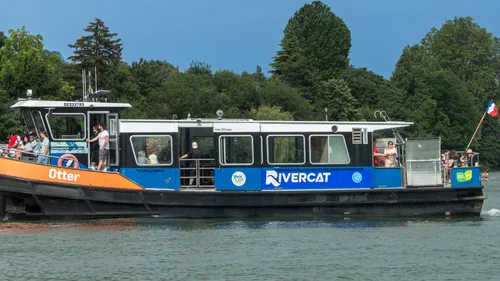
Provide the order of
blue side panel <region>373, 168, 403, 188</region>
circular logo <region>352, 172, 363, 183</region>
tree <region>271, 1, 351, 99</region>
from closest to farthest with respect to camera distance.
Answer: circular logo <region>352, 172, 363, 183</region>, blue side panel <region>373, 168, 403, 188</region>, tree <region>271, 1, 351, 99</region>

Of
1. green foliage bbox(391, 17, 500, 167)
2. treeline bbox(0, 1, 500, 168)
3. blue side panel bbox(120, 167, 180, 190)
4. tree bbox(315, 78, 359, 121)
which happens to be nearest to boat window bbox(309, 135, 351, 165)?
blue side panel bbox(120, 167, 180, 190)

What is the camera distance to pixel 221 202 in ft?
79.5

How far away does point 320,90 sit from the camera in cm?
8350

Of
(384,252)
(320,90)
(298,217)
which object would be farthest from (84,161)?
(320,90)

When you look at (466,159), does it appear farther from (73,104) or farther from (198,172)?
(73,104)

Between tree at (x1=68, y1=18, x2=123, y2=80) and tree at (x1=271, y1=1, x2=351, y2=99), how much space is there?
20.2 metres

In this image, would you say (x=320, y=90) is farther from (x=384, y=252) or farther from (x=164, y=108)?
(x=384, y=252)

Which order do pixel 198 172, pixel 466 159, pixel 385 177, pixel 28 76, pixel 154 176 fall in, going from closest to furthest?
pixel 154 176 → pixel 198 172 → pixel 385 177 → pixel 466 159 → pixel 28 76

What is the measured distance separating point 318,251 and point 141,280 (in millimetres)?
4499

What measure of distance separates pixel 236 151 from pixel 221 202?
141 centimetres

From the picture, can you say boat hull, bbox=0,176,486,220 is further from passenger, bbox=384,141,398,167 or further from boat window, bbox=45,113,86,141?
boat window, bbox=45,113,86,141

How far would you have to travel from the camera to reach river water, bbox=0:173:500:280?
60.1 feet

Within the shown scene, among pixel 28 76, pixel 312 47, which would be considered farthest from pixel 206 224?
pixel 312 47

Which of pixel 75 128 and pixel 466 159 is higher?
pixel 75 128
